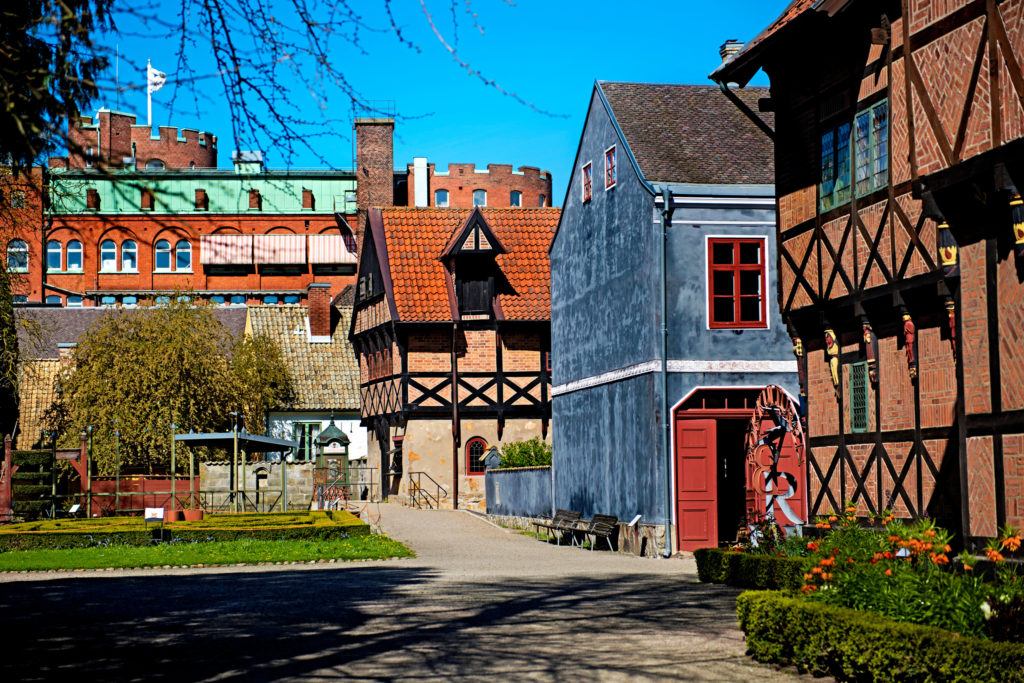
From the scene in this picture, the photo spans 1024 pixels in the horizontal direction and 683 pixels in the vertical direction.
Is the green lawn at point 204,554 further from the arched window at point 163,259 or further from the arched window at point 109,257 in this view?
the arched window at point 163,259

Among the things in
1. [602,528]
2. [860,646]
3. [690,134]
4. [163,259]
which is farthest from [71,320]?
[860,646]

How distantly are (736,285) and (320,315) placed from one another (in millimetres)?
32695

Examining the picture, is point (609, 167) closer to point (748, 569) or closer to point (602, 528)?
point (602, 528)

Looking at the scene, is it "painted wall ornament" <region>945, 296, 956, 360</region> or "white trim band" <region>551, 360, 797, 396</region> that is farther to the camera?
"white trim band" <region>551, 360, 797, 396</region>

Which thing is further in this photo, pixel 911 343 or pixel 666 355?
pixel 666 355

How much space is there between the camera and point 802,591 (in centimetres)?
1250

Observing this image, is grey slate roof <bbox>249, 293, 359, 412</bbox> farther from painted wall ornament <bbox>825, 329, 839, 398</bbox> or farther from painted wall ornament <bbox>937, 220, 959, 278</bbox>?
painted wall ornament <bbox>937, 220, 959, 278</bbox>

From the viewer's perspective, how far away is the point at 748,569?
57.5 feet

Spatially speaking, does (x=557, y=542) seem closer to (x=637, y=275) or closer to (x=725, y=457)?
(x=725, y=457)

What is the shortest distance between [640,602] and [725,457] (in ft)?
45.1

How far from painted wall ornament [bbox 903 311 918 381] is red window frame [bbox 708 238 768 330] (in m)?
9.14

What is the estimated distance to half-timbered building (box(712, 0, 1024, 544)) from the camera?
1309 centimetres

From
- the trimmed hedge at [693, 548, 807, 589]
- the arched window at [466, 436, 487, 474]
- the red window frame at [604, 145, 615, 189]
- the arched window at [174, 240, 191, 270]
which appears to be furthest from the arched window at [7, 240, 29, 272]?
the arched window at [174, 240, 191, 270]

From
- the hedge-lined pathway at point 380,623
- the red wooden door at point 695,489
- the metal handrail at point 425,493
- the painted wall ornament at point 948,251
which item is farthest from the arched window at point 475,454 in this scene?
the painted wall ornament at point 948,251
